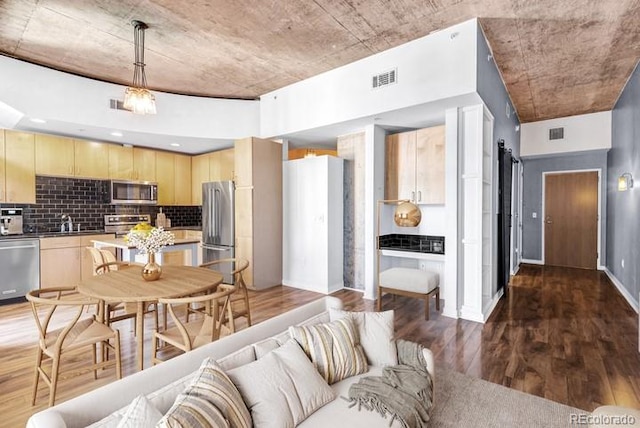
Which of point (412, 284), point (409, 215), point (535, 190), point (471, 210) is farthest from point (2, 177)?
point (535, 190)

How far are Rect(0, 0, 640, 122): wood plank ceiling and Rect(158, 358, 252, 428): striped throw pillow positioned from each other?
118 inches

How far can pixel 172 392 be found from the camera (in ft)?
4.25

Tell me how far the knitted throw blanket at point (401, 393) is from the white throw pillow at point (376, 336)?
85 millimetres

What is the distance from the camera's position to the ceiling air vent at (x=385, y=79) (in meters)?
3.77

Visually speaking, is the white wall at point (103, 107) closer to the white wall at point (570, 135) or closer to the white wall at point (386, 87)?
the white wall at point (386, 87)

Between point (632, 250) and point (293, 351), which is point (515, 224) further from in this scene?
point (293, 351)

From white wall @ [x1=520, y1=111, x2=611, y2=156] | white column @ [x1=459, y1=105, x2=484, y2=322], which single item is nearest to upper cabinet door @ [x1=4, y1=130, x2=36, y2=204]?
white column @ [x1=459, y1=105, x2=484, y2=322]

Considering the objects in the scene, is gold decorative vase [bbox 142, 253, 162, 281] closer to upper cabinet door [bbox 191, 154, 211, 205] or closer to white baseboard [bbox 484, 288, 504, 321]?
white baseboard [bbox 484, 288, 504, 321]

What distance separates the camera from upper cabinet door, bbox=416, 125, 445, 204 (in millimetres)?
4355

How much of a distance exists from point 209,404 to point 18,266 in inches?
198

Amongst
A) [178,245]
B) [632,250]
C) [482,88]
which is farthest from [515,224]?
[178,245]

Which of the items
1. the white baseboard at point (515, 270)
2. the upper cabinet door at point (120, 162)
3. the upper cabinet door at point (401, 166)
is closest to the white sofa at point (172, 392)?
the upper cabinet door at point (401, 166)

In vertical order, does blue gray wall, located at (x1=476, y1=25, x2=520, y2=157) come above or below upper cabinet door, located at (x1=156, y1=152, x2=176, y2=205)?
above

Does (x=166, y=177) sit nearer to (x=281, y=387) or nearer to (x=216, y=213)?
(x=216, y=213)
